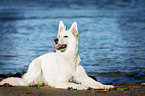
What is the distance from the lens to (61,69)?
843 cm

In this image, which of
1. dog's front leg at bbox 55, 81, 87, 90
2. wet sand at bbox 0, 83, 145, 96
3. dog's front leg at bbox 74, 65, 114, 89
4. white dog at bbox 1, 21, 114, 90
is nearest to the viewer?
wet sand at bbox 0, 83, 145, 96

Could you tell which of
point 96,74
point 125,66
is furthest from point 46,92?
point 125,66

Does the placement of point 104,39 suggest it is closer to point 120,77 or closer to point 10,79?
point 120,77

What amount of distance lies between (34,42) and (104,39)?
16.3 ft

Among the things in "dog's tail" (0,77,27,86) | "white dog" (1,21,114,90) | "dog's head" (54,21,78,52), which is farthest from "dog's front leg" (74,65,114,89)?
"dog's tail" (0,77,27,86)

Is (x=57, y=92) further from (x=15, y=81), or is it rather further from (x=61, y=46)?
(x=15, y=81)

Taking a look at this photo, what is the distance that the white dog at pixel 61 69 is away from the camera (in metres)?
8.43

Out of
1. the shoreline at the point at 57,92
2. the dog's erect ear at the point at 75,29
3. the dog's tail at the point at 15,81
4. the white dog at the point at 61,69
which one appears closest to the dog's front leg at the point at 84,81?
the white dog at the point at 61,69

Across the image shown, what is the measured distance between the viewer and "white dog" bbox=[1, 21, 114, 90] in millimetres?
8430

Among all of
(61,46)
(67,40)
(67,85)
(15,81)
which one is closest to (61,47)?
(61,46)

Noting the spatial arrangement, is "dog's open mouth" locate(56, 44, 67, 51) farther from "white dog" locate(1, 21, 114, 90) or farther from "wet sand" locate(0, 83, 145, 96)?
"wet sand" locate(0, 83, 145, 96)

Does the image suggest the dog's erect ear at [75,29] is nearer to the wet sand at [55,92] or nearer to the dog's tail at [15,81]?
the wet sand at [55,92]

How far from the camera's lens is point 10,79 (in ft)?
28.4

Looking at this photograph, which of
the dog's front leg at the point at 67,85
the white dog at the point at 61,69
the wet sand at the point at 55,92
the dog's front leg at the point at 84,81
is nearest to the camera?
the wet sand at the point at 55,92
